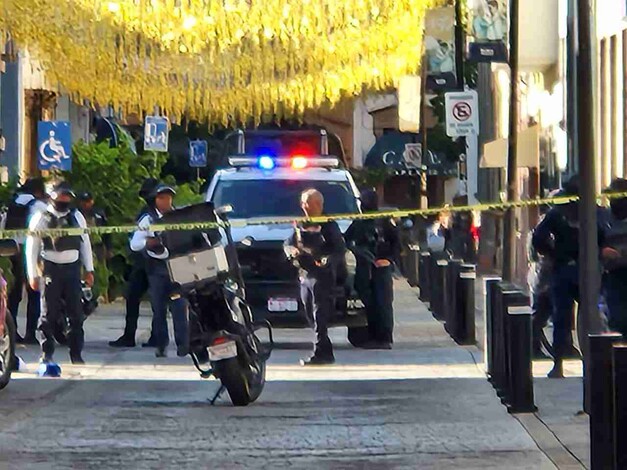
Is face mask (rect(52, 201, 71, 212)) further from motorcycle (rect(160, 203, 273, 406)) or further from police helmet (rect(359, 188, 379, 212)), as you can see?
police helmet (rect(359, 188, 379, 212))

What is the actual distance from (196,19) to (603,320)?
5.95 meters

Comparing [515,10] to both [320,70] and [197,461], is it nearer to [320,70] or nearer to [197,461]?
[320,70]

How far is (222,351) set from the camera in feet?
42.6

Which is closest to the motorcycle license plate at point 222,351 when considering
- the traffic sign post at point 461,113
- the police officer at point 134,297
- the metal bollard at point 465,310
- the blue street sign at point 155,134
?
the police officer at point 134,297

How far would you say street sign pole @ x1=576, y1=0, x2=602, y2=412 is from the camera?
12.6 metres

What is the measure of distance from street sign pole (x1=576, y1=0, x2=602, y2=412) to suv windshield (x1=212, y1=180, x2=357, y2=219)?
7.21 meters

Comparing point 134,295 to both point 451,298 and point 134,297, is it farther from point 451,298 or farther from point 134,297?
point 451,298

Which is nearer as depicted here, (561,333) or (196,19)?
(561,333)

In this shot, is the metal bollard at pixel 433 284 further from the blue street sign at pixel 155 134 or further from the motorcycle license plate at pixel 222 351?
the motorcycle license plate at pixel 222 351

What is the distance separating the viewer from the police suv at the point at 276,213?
746 inches

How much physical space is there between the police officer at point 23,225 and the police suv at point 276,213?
2155mm

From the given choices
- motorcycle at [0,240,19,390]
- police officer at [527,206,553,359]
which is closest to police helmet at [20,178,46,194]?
motorcycle at [0,240,19,390]

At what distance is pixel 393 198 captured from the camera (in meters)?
70.2

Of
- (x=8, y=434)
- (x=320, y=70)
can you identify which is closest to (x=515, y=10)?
(x=320, y=70)
